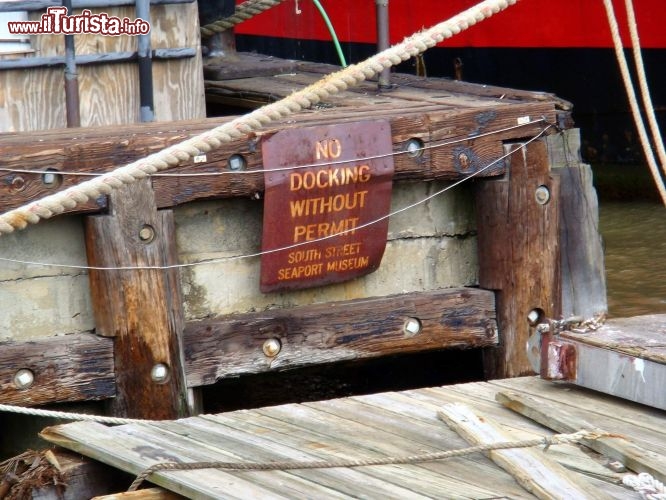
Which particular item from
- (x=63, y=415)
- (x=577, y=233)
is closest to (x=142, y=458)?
(x=63, y=415)

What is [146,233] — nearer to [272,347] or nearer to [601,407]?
[272,347]

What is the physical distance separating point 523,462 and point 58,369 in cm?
178

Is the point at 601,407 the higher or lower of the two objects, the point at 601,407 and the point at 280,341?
the lower

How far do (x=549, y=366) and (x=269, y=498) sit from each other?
4.30 ft

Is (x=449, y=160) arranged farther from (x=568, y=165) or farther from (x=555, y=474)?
(x=555, y=474)

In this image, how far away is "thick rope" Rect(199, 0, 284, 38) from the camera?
21.4 ft

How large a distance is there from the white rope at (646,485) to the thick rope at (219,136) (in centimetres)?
130

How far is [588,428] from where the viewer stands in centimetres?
389

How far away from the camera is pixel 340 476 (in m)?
3.59

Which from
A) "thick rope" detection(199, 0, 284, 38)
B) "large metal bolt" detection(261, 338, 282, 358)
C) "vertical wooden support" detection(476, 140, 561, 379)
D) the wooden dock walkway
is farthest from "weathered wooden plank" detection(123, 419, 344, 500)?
"thick rope" detection(199, 0, 284, 38)

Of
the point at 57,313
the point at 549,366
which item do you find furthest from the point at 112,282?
the point at 549,366

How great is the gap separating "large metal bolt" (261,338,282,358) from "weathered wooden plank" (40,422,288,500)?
2.90ft

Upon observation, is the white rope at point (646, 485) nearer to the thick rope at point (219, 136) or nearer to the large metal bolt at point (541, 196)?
the thick rope at point (219, 136)

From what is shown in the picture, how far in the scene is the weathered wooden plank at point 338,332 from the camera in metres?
4.83
